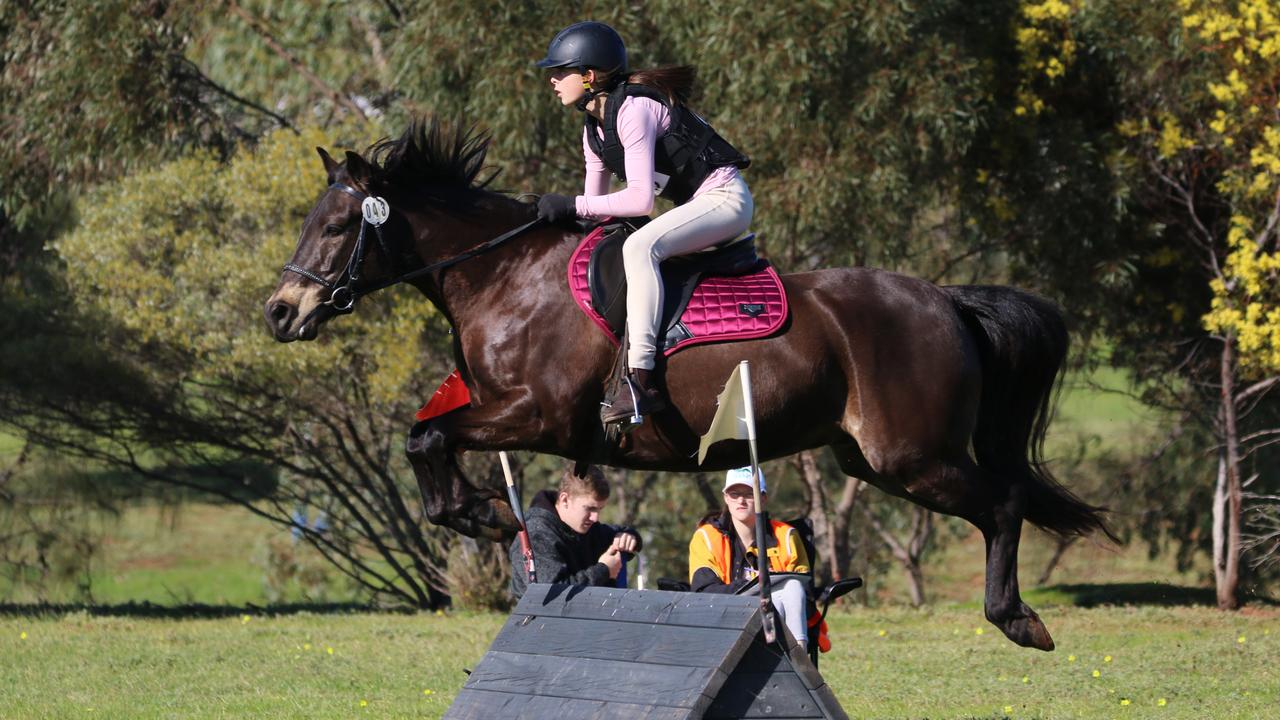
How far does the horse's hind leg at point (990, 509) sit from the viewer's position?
17.6 feet

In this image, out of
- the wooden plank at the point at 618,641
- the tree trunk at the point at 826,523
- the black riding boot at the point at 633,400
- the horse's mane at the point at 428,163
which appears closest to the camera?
the wooden plank at the point at 618,641

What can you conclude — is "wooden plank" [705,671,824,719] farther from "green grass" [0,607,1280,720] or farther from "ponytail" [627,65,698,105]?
"green grass" [0,607,1280,720]

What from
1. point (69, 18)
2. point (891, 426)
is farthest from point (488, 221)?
point (69, 18)

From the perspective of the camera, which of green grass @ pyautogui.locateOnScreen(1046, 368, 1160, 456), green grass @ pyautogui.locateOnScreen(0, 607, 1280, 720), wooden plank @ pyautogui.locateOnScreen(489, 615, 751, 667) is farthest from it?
green grass @ pyautogui.locateOnScreen(1046, 368, 1160, 456)

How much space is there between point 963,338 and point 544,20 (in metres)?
7.74

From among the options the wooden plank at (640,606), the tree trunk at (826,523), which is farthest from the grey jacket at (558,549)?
the tree trunk at (826,523)

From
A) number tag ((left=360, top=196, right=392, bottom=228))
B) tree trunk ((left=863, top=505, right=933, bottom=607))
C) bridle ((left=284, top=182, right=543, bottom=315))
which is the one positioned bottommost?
tree trunk ((left=863, top=505, right=933, bottom=607))

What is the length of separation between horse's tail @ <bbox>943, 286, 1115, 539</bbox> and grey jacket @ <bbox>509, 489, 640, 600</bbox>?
158cm

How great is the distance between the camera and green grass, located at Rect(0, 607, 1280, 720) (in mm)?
6914

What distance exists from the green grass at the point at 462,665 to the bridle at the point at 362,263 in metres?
2.26

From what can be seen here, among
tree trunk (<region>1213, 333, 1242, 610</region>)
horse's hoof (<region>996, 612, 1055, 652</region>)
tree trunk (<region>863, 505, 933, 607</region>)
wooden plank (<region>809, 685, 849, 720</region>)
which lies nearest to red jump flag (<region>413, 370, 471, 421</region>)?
wooden plank (<region>809, 685, 849, 720</region>)

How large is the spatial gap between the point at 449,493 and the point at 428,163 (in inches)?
54.5

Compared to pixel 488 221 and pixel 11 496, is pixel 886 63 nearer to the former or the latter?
pixel 488 221

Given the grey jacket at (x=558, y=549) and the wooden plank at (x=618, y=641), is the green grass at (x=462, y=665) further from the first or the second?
the wooden plank at (x=618, y=641)
